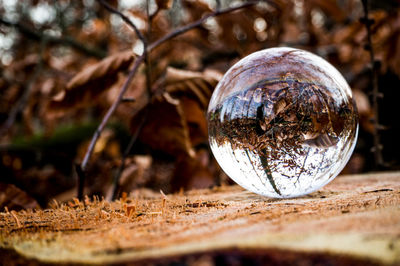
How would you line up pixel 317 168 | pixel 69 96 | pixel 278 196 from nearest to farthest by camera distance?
pixel 317 168, pixel 278 196, pixel 69 96

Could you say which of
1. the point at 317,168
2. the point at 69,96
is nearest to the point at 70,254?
the point at 317,168

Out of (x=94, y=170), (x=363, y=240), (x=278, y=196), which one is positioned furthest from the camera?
(x=94, y=170)

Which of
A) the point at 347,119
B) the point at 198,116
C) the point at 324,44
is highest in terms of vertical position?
the point at 324,44

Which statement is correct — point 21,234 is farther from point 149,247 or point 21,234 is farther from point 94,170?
point 94,170

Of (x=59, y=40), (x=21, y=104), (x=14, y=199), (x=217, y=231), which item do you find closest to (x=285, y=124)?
(x=217, y=231)

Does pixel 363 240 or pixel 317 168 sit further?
pixel 317 168

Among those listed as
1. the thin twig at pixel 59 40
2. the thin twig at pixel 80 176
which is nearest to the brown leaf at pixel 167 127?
the thin twig at pixel 80 176

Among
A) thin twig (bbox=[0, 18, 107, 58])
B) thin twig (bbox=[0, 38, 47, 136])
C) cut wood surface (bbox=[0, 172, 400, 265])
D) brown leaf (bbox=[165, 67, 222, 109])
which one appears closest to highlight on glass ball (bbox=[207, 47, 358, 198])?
cut wood surface (bbox=[0, 172, 400, 265])
